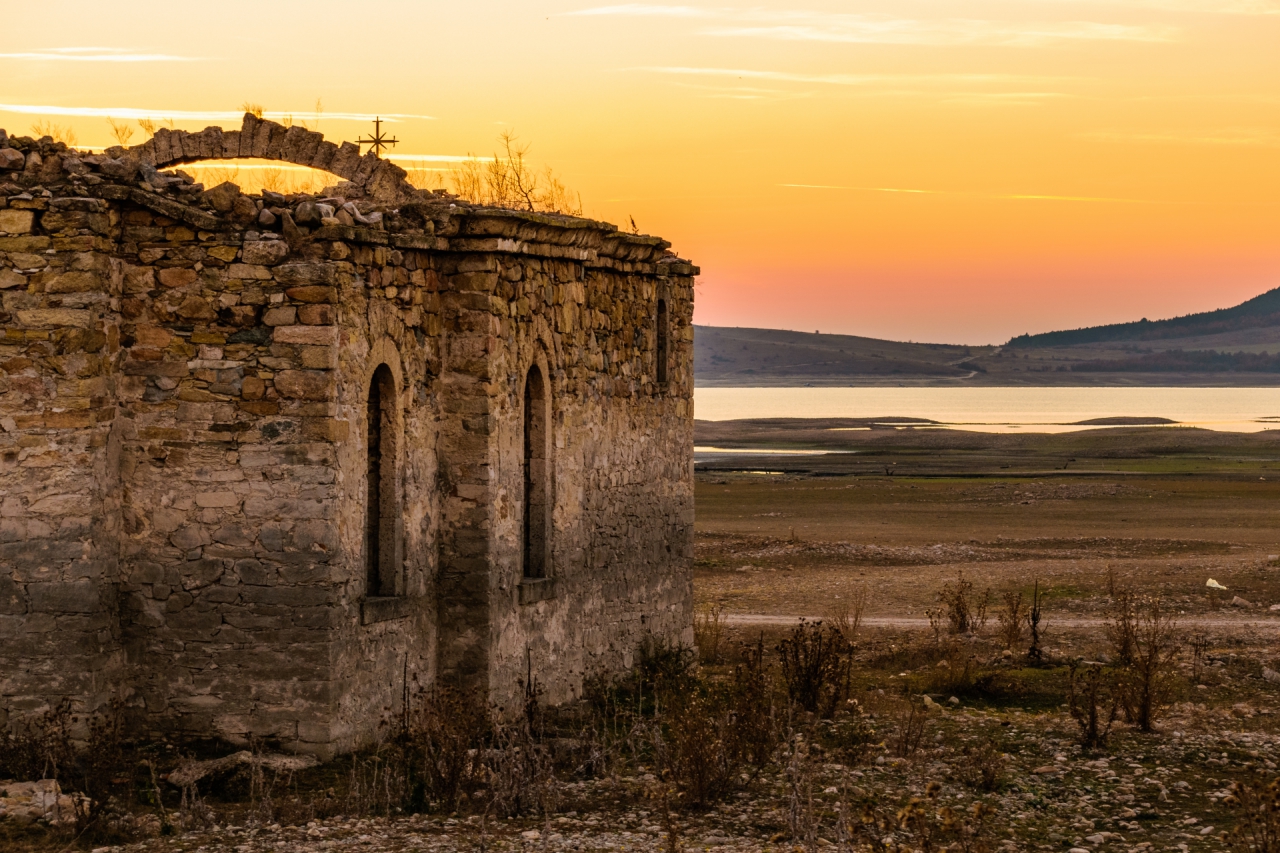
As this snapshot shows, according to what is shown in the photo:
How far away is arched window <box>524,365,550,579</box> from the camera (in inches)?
543

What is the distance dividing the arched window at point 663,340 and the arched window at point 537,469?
3.06 meters

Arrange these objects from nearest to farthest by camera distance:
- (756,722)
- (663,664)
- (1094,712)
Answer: (756,722), (1094,712), (663,664)

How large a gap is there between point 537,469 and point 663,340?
11.3 ft

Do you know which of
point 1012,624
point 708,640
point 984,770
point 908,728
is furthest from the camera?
point 1012,624

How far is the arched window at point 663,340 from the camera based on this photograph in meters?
16.7

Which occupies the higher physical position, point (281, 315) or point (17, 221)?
point (17, 221)

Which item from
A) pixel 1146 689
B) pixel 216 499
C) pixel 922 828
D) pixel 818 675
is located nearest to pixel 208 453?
pixel 216 499

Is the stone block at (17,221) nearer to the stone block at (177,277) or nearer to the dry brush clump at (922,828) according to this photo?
the stone block at (177,277)

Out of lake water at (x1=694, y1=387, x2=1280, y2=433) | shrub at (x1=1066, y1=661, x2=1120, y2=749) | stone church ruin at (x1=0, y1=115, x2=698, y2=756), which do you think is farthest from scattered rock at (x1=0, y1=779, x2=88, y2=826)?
lake water at (x1=694, y1=387, x2=1280, y2=433)

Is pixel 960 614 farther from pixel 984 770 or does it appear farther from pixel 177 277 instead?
pixel 177 277

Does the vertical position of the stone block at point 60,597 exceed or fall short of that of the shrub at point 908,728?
it exceeds it

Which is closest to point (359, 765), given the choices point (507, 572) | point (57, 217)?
point (507, 572)

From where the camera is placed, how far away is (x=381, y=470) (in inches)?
474

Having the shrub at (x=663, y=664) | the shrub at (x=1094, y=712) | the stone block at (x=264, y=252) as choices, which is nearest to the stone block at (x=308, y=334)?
the stone block at (x=264, y=252)
